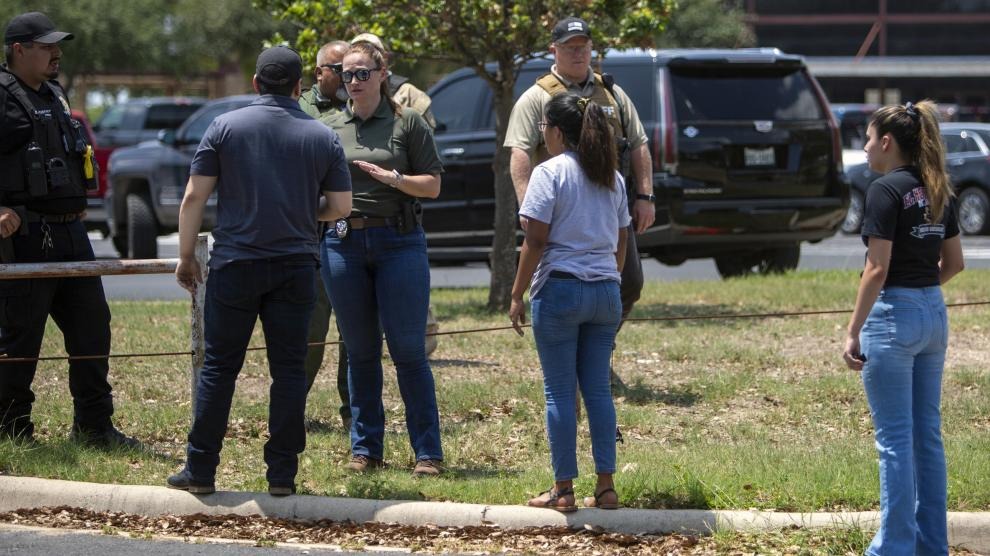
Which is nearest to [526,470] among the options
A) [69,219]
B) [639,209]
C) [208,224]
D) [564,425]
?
[564,425]

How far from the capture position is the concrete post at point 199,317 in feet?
20.5

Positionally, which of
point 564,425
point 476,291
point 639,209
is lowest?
point 476,291

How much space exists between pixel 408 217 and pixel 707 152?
250 inches

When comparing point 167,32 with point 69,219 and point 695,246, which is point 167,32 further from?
point 69,219

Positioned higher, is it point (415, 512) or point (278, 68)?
point (278, 68)

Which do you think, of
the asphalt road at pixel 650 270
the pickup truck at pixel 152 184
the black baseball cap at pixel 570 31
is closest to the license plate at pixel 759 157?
the asphalt road at pixel 650 270

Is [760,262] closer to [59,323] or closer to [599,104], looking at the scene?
[599,104]

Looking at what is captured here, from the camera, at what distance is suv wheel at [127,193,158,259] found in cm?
1708

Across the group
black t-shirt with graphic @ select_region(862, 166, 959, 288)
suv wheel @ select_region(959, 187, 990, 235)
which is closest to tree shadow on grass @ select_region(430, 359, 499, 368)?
black t-shirt with graphic @ select_region(862, 166, 959, 288)

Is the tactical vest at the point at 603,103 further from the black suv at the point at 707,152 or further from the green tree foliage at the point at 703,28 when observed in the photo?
the green tree foliage at the point at 703,28

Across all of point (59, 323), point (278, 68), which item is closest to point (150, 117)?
point (59, 323)

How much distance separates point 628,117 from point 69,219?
2729 mm

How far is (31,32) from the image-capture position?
6668 millimetres

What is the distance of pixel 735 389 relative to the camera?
27.9 ft
